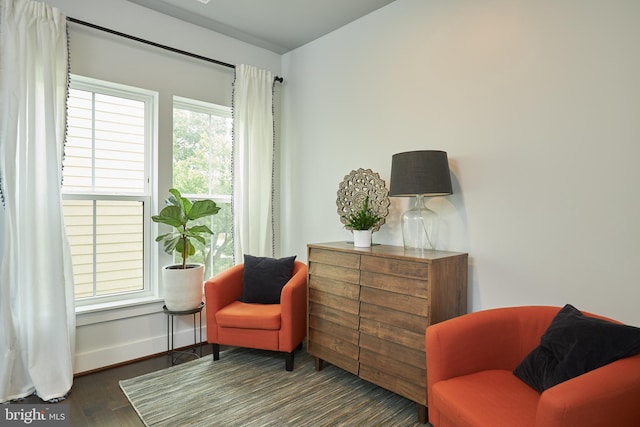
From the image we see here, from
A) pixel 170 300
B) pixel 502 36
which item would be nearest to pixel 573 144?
pixel 502 36

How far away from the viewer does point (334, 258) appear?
278 centimetres

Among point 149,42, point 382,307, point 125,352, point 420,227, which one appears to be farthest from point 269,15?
point 125,352

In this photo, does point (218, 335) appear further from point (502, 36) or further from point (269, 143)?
point (502, 36)

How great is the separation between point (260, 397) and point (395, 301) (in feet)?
3.72

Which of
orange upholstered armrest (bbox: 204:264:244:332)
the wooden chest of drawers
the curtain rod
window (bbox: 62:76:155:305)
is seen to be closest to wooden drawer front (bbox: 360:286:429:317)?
the wooden chest of drawers

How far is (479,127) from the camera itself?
8.09ft

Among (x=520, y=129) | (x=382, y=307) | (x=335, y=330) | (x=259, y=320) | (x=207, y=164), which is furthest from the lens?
(x=207, y=164)

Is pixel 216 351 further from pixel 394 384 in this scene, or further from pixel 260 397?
pixel 394 384

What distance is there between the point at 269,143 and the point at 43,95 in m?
1.93

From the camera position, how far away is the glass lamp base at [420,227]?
2605mm

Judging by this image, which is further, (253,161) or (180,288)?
(253,161)

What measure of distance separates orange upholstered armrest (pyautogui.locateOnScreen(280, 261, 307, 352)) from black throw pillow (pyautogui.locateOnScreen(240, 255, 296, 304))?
0.20 metres

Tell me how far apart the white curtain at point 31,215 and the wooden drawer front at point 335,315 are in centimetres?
178

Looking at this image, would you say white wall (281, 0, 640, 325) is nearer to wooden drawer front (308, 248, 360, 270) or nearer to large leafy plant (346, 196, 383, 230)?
large leafy plant (346, 196, 383, 230)
